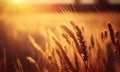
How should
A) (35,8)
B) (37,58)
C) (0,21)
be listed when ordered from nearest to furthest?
(37,58)
(35,8)
(0,21)

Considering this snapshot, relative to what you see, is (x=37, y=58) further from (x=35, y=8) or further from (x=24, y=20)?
(x=24, y=20)

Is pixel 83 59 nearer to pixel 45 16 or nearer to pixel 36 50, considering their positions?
pixel 36 50

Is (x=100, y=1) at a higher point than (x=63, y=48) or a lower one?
higher

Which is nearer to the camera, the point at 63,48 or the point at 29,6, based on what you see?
the point at 63,48

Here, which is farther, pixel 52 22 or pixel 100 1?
pixel 52 22

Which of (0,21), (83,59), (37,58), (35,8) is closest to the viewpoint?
(83,59)

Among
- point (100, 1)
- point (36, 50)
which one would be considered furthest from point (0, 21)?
point (36, 50)

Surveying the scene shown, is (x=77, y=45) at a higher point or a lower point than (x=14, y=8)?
lower

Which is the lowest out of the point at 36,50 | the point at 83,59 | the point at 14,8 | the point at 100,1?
the point at 83,59

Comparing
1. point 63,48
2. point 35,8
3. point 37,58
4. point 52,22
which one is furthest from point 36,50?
point 52,22
